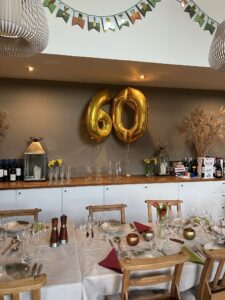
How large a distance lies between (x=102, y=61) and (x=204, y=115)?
1.71 metres

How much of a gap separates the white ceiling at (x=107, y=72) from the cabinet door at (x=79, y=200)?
1.27m

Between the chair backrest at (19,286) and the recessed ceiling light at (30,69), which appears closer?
the chair backrest at (19,286)

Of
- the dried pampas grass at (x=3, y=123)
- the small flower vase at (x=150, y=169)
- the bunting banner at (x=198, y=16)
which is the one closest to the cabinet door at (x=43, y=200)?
the dried pampas grass at (x=3, y=123)

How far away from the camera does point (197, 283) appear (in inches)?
49.2

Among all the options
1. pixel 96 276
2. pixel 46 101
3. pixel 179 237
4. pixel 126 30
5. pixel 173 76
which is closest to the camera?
pixel 96 276

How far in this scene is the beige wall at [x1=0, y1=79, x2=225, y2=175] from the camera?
294 centimetres

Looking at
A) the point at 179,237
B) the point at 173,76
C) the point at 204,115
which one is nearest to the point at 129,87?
the point at 173,76

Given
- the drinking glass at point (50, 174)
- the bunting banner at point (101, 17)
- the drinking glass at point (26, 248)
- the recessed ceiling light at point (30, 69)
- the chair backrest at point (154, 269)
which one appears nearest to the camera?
the chair backrest at point (154, 269)

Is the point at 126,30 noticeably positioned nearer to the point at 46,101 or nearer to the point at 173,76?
the point at 173,76

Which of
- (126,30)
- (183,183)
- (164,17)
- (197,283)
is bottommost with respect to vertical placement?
(197,283)

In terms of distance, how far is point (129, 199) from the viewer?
2.77 m

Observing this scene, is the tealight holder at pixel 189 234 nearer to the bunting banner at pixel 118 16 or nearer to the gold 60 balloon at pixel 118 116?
the gold 60 balloon at pixel 118 116

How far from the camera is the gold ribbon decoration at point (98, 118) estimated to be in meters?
2.88

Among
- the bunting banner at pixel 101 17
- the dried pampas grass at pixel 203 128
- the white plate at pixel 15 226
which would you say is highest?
the bunting banner at pixel 101 17
